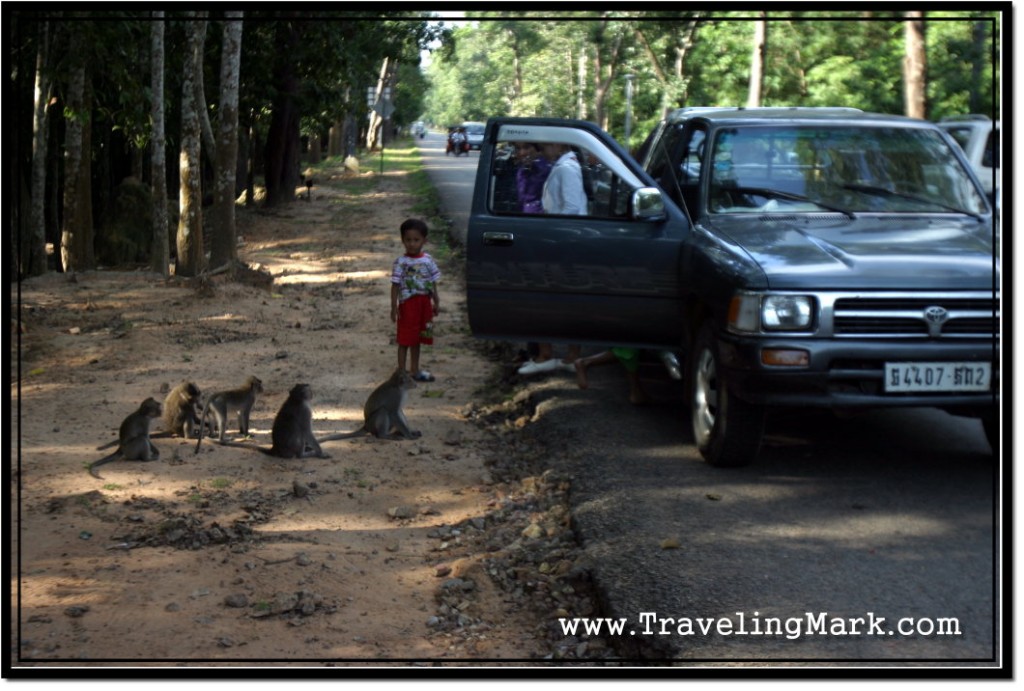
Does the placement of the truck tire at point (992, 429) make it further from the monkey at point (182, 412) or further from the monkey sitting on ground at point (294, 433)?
the monkey at point (182, 412)

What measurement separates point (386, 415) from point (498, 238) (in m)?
1.34

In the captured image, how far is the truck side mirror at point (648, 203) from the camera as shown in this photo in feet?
24.3

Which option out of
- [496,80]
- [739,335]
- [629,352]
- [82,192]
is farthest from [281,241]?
[496,80]

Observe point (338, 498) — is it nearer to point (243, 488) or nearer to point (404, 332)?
point (243, 488)

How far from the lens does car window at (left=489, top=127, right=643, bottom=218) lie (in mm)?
7785

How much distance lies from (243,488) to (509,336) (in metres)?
1.89

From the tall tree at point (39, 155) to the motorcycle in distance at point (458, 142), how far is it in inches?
1828

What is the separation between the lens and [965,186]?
7809 millimetres

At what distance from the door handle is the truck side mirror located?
771mm

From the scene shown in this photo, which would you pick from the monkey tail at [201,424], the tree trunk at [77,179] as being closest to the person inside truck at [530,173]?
the monkey tail at [201,424]

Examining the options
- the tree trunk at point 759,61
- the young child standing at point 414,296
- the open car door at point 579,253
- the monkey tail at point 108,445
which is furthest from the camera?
the tree trunk at point 759,61

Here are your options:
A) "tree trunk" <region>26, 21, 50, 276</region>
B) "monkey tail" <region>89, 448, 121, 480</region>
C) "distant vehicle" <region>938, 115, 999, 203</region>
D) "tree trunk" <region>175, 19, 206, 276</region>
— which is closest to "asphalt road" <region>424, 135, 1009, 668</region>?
"monkey tail" <region>89, 448, 121, 480</region>

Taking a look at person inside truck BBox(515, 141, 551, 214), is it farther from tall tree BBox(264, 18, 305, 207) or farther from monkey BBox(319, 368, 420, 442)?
tall tree BBox(264, 18, 305, 207)

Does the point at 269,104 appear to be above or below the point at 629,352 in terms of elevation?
above
